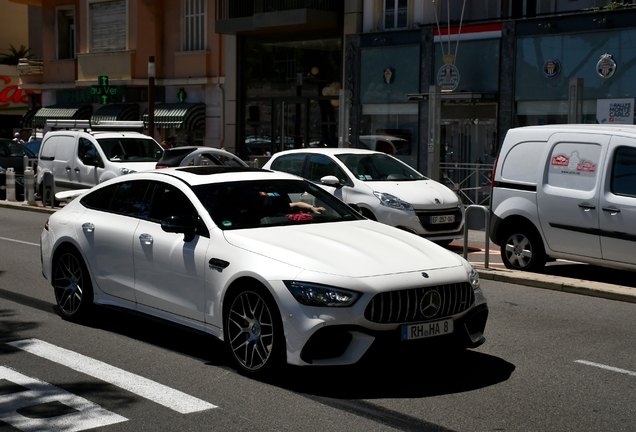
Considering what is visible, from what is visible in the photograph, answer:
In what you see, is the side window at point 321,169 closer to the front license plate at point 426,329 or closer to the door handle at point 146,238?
the door handle at point 146,238

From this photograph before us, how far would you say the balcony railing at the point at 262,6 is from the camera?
27062 mm

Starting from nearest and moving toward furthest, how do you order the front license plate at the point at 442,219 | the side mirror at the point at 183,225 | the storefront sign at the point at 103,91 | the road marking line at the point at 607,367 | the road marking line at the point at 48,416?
1. the road marking line at the point at 48,416
2. the road marking line at the point at 607,367
3. the side mirror at the point at 183,225
4. the front license plate at the point at 442,219
5. the storefront sign at the point at 103,91

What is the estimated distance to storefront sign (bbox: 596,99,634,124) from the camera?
710 inches

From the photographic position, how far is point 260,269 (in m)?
6.46

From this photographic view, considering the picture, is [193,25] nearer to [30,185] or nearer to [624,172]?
[30,185]

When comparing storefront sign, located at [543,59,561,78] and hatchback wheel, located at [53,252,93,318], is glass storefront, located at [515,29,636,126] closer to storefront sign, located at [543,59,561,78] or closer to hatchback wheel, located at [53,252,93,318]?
storefront sign, located at [543,59,561,78]

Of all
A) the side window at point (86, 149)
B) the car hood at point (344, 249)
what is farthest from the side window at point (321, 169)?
the car hood at point (344, 249)

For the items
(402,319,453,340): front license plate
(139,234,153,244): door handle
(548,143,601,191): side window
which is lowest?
(402,319,453,340): front license plate

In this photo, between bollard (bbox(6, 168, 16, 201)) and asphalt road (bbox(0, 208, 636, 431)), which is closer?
asphalt road (bbox(0, 208, 636, 431))

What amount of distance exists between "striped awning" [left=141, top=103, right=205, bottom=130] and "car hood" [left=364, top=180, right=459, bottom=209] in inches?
718

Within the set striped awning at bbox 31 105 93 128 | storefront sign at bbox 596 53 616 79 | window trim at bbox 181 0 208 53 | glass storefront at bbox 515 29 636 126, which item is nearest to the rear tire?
glass storefront at bbox 515 29 636 126

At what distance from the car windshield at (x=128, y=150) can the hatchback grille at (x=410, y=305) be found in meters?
14.2

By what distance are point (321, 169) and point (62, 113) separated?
24.2 metres

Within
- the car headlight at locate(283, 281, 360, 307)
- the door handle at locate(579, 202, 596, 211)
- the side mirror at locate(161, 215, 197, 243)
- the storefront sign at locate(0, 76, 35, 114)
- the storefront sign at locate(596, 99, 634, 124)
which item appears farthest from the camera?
the storefront sign at locate(0, 76, 35, 114)
